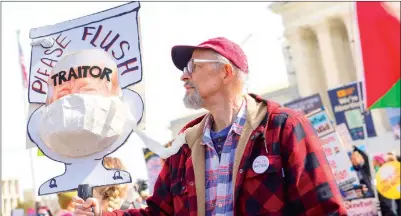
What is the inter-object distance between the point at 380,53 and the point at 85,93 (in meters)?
3.52

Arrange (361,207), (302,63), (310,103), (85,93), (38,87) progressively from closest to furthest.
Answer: (85,93) → (38,87) → (361,207) → (310,103) → (302,63)

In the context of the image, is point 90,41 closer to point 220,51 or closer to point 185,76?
point 185,76

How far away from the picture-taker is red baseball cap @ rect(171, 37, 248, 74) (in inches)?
112

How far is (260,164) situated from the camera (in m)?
2.58

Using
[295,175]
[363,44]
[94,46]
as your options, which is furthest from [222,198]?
[363,44]

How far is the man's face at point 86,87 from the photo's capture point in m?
3.06

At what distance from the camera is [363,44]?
5895 millimetres

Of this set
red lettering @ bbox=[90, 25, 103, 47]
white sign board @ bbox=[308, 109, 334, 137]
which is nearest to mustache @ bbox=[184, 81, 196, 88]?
red lettering @ bbox=[90, 25, 103, 47]

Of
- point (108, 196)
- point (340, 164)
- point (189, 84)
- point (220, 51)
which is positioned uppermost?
point (220, 51)

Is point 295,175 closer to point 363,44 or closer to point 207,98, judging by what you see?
point 207,98

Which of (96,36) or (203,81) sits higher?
(96,36)

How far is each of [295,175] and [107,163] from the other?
4.71ft

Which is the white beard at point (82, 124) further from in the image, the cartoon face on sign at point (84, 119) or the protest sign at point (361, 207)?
the protest sign at point (361, 207)

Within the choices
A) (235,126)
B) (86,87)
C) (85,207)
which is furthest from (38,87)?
(235,126)
